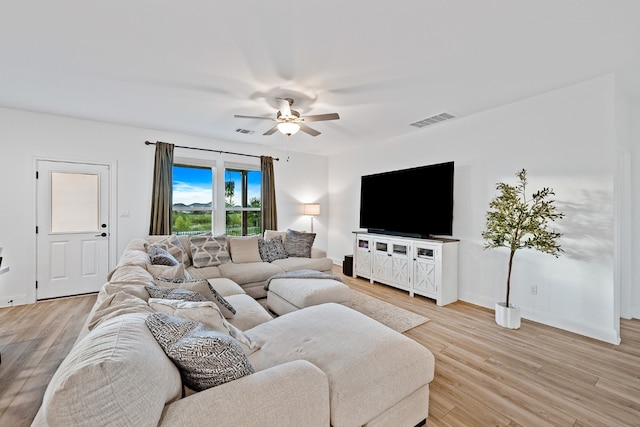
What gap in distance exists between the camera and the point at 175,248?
390 centimetres

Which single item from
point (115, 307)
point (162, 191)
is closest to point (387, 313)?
point (115, 307)

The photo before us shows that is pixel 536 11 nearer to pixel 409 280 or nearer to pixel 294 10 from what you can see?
pixel 294 10

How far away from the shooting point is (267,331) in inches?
76.8

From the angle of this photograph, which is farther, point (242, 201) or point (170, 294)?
point (242, 201)

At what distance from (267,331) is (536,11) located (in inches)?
116

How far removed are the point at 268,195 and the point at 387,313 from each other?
3.49 meters

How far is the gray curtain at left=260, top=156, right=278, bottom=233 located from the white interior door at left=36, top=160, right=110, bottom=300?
8.66ft

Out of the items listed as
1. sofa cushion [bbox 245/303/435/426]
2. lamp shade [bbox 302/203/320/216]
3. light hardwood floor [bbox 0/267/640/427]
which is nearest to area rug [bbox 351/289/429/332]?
light hardwood floor [bbox 0/267/640/427]

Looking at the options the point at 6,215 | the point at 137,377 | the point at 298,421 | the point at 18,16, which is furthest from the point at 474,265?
the point at 6,215

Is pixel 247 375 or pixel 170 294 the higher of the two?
pixel 170 294

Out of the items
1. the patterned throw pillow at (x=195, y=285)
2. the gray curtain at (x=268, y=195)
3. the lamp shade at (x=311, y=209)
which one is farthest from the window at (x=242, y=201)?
the patterned throw pillow at (x=195, y=285)

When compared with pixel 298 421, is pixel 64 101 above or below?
above

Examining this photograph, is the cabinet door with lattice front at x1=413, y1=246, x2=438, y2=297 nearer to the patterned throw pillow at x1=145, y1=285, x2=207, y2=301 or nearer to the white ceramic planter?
the white ceramic planter

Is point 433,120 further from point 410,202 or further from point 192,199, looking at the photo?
point 192,199
